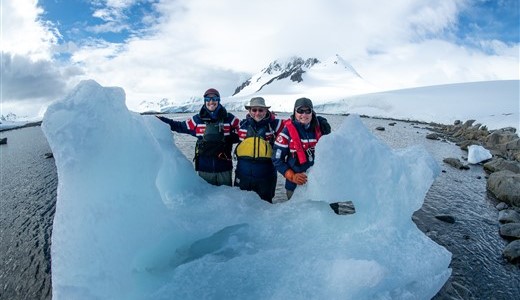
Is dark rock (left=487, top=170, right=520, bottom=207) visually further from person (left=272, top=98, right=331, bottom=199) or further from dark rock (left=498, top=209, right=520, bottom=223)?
person (left=272, top=98, right=331, bottom=199)

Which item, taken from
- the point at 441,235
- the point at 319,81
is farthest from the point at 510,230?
the point at 319,81

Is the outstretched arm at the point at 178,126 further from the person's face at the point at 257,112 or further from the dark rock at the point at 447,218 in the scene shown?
the dark rock at the point at 447,218

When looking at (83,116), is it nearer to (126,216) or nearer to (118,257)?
(126,216)

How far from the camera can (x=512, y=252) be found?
7488 mm

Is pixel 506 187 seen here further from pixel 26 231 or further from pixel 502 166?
pixel 26 231

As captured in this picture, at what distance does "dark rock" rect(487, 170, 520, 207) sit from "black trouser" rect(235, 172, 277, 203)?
9.09m

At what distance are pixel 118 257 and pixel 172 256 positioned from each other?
2.77 feet

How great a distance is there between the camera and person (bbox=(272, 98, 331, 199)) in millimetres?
5105

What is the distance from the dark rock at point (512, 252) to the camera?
24.2ft

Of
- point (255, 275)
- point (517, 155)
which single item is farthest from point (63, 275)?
point (517, 155)

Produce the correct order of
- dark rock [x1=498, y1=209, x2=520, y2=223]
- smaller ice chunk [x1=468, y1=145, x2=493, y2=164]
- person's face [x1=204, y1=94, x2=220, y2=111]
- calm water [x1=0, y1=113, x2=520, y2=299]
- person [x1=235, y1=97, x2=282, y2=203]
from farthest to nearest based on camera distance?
smaller ice chunk [x1=468, y1=145, x2=493, y2=164] → dark rock [x1=498, y1=209, x2=520, y2=223] → calm water [x1=0, y1=113, x2=520, y2=299] → person's face [x1=204, y1=94, x2=220, y2=111] → person [x1=235, y1=97, x2=282, y2=203]

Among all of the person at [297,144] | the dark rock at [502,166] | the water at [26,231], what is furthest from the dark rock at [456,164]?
the water at [26,231]

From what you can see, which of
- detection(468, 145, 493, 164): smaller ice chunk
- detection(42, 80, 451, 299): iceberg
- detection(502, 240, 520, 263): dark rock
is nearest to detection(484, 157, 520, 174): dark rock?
detection(468, 145, 493, 164): smaller ice chunk

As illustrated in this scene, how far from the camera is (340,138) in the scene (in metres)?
4.43
